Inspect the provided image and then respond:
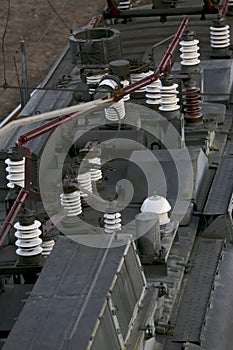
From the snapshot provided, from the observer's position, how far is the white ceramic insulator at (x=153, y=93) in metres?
24.3

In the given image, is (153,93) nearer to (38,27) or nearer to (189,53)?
(189,53)

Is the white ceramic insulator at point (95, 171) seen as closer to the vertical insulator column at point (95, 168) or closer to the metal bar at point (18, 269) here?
the vertical insulator column at point (95, 168)

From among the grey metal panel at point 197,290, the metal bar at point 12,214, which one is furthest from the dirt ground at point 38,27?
the metal bar at point 12,214

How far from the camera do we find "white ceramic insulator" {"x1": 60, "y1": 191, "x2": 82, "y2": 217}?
67.7 ft

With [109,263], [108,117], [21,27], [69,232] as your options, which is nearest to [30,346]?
[109,263]

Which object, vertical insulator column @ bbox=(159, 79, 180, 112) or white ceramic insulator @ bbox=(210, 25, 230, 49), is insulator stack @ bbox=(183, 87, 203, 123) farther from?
white ceramic insulator @ bbox=(210, 25, 230, 49)

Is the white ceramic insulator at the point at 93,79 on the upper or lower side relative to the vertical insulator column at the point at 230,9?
lower

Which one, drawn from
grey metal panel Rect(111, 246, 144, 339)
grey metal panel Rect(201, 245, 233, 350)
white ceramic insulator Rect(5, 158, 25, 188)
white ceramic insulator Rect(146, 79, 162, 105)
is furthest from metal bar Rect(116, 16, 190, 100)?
grey metal panel Rect(111, 246, 144, 339)

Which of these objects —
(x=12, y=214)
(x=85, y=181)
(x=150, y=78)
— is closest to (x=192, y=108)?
(x=150, y=78)

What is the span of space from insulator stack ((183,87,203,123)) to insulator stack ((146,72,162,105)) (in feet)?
1.65

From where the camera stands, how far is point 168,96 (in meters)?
23.8

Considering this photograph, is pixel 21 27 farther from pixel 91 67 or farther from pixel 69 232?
pixel 69 232

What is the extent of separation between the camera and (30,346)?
16.5m

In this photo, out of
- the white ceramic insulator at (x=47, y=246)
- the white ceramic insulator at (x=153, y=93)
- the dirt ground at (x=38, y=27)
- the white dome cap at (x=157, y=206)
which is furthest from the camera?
the dirt ground at (x=38, y=27)
